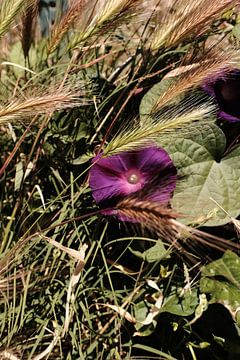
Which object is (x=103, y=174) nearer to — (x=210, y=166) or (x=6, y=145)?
(x=210, y=166)

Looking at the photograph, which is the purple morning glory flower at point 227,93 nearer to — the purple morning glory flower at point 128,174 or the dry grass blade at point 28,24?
the purple morning glory flower at point 128,174

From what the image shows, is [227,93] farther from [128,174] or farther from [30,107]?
[30,107]

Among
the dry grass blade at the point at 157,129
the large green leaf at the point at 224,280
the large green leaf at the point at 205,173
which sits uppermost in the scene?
the dry grass blade at the point at 157,129

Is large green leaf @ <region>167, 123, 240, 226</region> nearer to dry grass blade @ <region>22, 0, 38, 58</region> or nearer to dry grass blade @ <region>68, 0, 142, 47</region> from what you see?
dry grass blade @ <region>68, 0, 142, 47</region>

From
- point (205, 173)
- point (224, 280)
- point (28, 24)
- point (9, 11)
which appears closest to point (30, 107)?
point (9, 11)

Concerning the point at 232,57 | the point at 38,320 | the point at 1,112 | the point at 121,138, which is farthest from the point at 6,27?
the point at 38,320

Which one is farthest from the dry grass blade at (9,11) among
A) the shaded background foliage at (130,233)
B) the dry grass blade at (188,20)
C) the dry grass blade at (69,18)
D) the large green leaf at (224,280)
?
the large green leaf at (224,280)

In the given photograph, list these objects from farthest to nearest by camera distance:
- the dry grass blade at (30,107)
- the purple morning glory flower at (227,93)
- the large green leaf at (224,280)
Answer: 1. the purple morning glory flower at (227,93)
2. the large green leaf at (224,280)
3. the dry grass blade at (30,107)

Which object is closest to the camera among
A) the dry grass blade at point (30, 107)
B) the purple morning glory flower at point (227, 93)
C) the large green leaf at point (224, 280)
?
the dry grass blade at point (30, 107)
